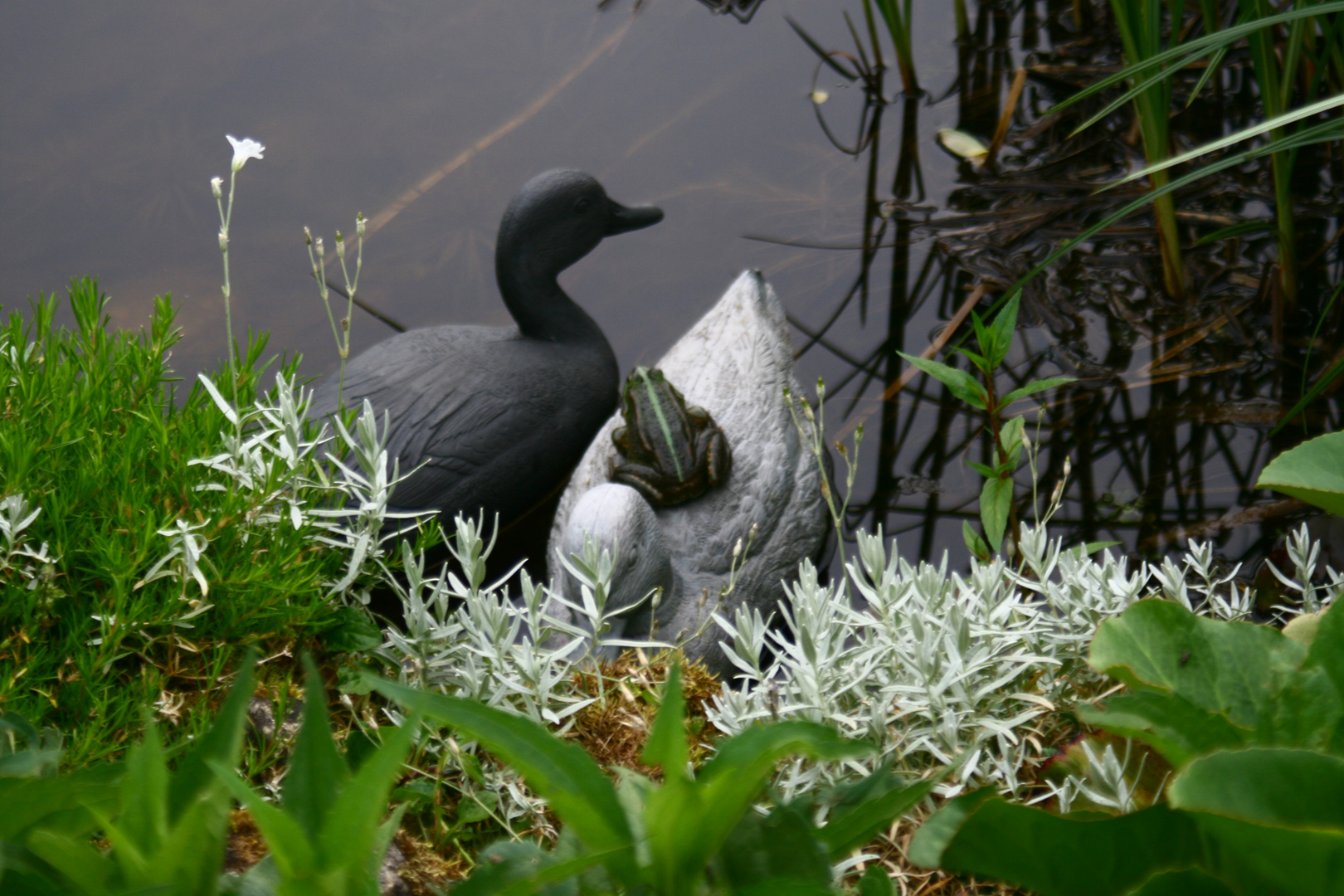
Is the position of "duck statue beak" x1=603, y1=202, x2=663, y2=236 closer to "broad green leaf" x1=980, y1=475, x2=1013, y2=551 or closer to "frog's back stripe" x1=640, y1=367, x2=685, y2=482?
"frog's back stripe" x1=640, y1=367, x2=685, y2=482

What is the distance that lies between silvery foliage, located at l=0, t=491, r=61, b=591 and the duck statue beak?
215cm

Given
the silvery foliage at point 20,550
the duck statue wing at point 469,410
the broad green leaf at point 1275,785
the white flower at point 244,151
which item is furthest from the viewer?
the duck statue wing at point 469,410

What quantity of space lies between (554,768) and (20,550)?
2.87 feet

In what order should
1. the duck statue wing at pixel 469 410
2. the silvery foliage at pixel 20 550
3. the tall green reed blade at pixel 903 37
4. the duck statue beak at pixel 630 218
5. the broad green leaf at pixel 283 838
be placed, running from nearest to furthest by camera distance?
the broad green leaf at pixel 283 838
the silvery foliage at pixel 20 550
the duck statue wing at pixel 469 410
the duck statue beak at pixel 630 218
the tall green reed blade at pixel 903 37

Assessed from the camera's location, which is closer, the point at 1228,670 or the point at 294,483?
the point at 1228,670

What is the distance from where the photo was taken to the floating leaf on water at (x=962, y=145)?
3672 millimetres

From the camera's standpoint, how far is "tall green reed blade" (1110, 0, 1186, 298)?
7.96 ft

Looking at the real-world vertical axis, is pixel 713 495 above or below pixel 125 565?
below

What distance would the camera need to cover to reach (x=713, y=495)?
2.63m

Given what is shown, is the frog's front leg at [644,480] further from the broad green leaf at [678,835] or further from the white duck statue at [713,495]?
the broad green leaf at [678,835]

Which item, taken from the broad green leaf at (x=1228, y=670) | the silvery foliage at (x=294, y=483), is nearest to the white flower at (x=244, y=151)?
the silvery foliage at (x=294, y=483)

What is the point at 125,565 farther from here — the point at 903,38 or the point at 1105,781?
the point at 903,38

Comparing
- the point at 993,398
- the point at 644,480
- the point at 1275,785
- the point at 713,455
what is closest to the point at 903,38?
the point at 713,455

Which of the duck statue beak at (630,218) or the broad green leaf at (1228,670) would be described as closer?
the broad green leaf at (1228,670)
